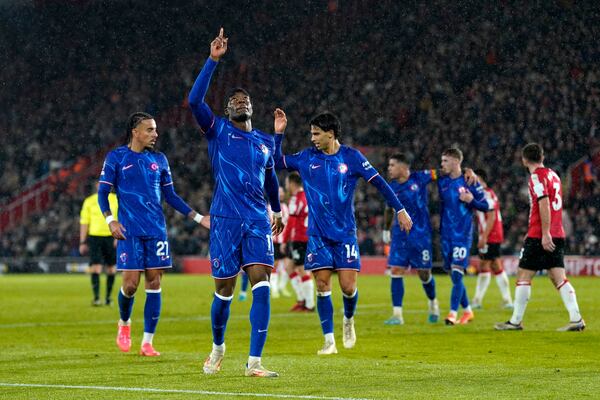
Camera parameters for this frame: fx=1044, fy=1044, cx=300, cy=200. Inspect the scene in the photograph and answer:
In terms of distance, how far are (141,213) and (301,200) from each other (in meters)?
8.27

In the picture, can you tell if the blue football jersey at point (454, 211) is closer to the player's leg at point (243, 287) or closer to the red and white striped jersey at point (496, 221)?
the red and white striped jersey at point (496, 221)

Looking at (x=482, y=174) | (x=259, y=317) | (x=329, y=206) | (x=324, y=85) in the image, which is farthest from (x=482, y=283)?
(x=324, y=85)

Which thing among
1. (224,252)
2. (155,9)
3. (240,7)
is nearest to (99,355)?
(224,252)

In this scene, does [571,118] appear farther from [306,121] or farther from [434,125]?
[306,121]

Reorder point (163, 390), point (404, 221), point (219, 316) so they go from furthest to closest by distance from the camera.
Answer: point (404, 221) → point (219, 316) → point (163, 390)

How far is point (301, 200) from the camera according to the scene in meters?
19.4

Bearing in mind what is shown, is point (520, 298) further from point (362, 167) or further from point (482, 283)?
point (482, 283)

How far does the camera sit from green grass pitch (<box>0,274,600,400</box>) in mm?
8016

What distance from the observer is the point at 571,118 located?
1321 inches

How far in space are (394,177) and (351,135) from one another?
79.5 feet

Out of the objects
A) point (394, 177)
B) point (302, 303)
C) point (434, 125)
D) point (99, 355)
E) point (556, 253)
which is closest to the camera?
point (99, 355)

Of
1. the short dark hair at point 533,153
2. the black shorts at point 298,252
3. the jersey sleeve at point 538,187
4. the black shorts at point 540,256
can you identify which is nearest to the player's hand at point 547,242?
the black shorts at point 540,256

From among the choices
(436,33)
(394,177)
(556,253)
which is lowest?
(556,253)

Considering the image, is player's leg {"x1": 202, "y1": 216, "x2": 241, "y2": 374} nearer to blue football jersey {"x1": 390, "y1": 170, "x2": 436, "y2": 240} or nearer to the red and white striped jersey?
blue football jersey {"x1": 390, "y1": 170, "x2": 436, "y2": 240}
